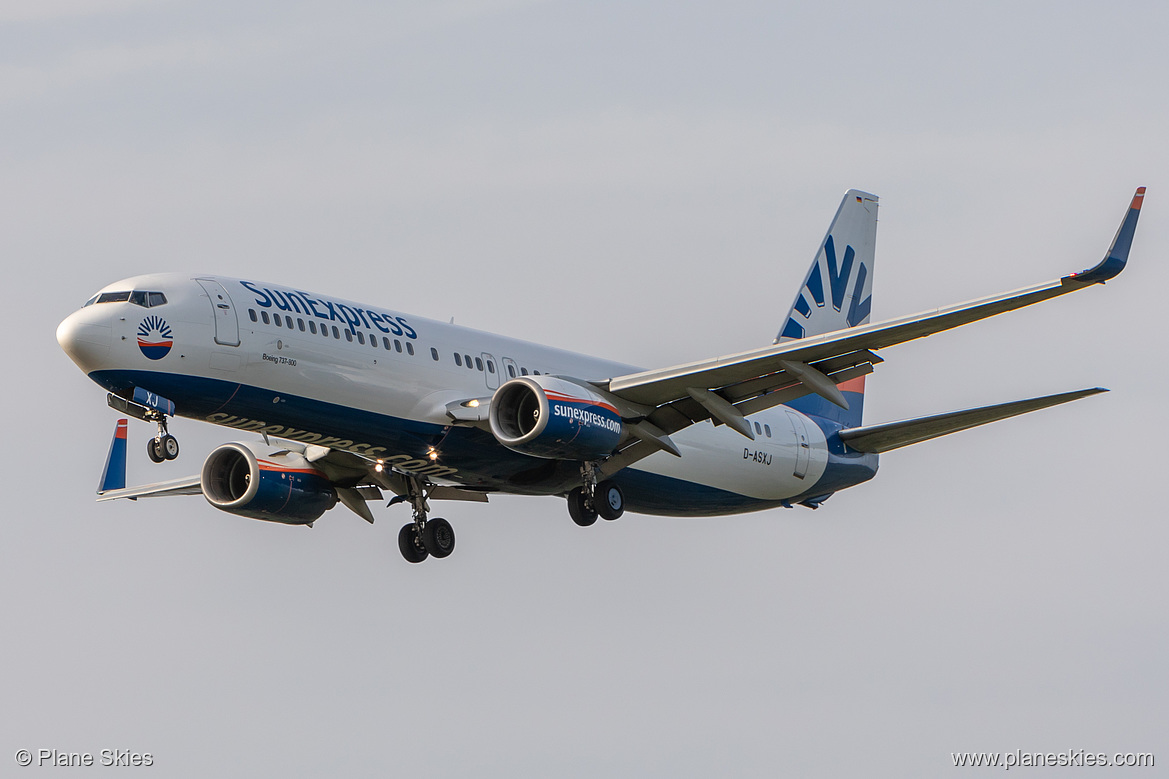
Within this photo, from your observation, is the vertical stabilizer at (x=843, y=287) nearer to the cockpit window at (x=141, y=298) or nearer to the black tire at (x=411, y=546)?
the black tire at (x=411, y=546)

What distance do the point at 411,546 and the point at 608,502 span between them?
5.67 m

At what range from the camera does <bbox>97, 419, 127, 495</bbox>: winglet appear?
44.4 metres

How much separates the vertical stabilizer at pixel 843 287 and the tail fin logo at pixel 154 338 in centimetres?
1982

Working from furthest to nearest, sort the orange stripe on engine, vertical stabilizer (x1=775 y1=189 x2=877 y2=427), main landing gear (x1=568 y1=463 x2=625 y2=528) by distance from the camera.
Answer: vertical stabilizer (x1=775 y1=189 x2=877 y2=427), the orange stripe on engine, main landing gear (x1=568 y1=463 x2=625 y2=528)

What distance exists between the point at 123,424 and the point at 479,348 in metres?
13.9

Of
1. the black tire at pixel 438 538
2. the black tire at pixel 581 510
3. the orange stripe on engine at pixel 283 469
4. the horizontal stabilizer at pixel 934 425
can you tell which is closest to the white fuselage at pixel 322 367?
the black tire at pixel 581 510

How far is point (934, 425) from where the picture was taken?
38.5 m

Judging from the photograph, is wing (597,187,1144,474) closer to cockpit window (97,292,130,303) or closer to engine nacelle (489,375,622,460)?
engine nacelle (489,375,622,460)

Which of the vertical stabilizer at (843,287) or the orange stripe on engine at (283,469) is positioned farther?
the vertical stabilizer at (843,287)

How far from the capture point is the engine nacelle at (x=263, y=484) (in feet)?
124

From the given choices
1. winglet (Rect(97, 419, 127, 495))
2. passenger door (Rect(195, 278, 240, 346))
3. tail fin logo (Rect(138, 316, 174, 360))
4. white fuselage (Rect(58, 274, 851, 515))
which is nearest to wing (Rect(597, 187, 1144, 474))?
white fuselage (Rect(58, 274, 851, 515))

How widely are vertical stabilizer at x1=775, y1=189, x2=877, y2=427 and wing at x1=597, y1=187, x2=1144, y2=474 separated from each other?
31.1 ft

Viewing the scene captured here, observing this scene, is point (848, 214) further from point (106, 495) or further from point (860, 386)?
point (106, 495)

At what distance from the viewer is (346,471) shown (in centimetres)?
3884
